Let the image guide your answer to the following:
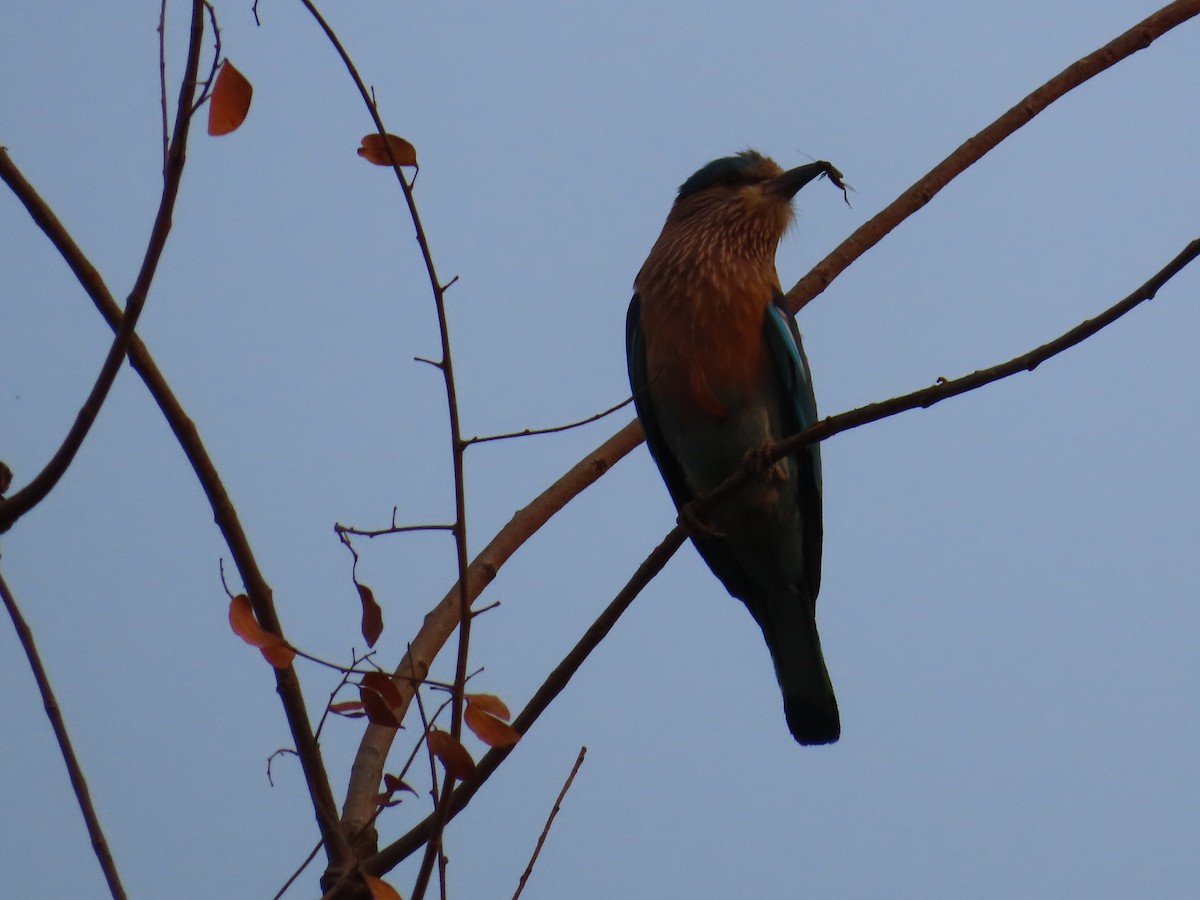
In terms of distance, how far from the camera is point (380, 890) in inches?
84.8

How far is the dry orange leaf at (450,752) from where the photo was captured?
2.13 metres

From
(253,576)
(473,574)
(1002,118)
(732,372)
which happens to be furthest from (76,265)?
(1002,118)

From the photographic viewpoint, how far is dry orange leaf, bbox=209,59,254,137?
2.09 metres

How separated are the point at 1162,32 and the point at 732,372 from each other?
58.8 inches

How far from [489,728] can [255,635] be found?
41cm

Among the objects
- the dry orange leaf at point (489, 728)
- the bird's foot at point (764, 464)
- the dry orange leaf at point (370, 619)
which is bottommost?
the dry orange leaf at point (489, 728)

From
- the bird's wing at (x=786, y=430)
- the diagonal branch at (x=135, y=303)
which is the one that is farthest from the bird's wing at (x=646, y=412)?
the diagonal branch at (x=135, y=303)

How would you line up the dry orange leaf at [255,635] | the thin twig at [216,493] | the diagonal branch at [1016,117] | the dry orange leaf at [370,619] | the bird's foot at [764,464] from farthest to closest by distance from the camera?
the diagonal branch at [1016,117] < the bird's foot at [764,464] < the dry orange leaf at [370,619] < the dry orange leaf at [255,635] < the thin twig at [216,493]

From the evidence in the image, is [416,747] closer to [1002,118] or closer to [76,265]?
[76,265]

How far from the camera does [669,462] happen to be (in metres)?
4.40

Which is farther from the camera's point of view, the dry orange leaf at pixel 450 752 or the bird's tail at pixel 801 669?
the bird's tail at pixel 801 669

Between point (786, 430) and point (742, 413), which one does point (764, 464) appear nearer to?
point (742, 413)

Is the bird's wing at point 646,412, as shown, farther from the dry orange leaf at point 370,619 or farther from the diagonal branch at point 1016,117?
the dry orange leaf at point 370,619

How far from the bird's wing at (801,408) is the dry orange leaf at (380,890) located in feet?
7.19
